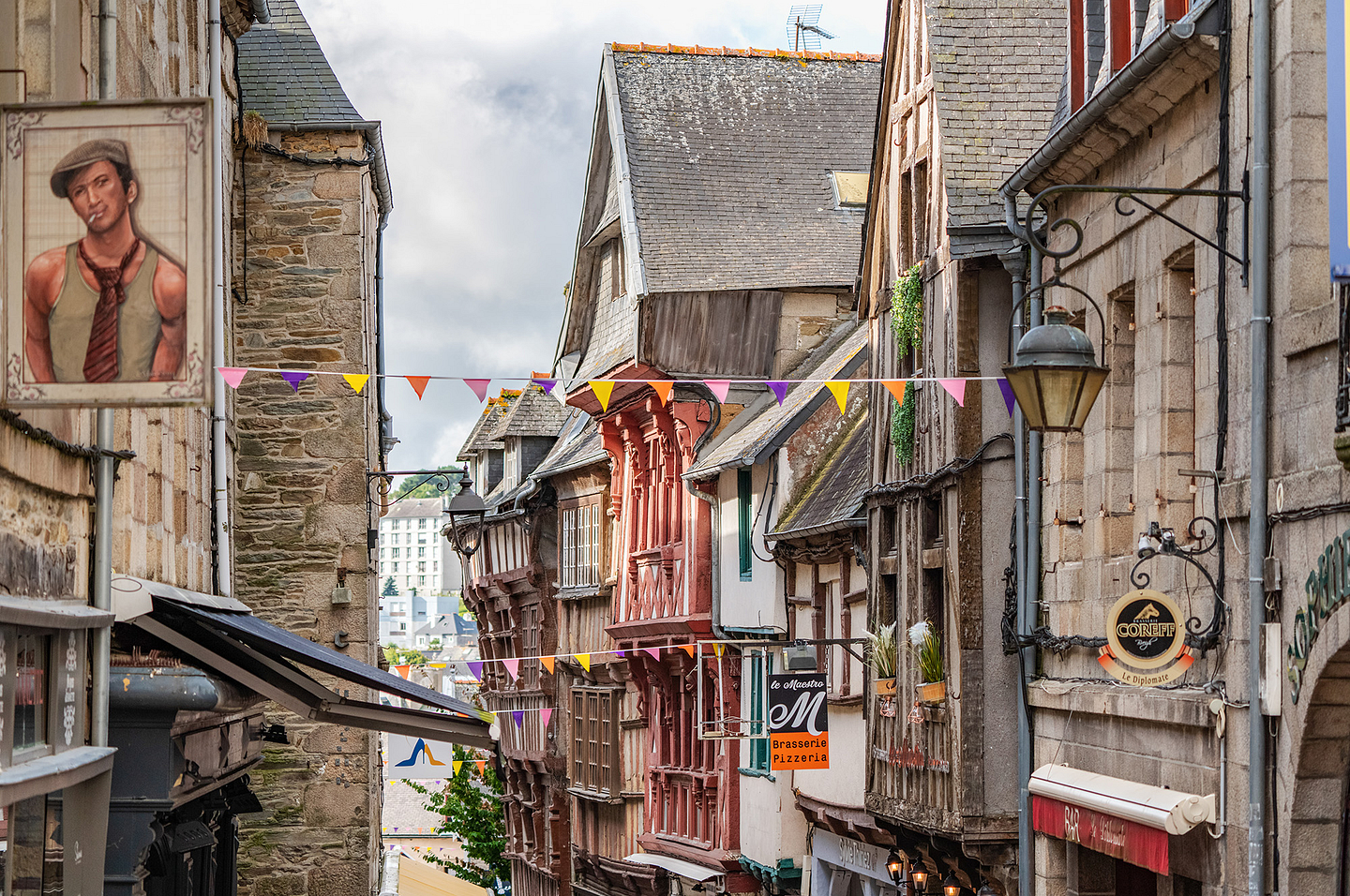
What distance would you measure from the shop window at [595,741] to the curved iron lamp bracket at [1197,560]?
2019cm

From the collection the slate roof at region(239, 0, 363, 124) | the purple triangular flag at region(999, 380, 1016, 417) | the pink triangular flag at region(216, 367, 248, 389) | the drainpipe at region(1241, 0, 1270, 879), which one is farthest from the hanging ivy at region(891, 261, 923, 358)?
the drainpipe at region(1241, 0, 1270, 879)

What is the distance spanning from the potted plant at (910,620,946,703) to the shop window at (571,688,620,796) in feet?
50.7

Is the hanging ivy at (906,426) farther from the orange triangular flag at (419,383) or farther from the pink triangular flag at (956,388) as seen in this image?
the orange triangular flag at (419,383)

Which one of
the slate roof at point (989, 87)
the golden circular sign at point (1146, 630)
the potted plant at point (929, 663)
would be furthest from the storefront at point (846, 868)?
the golden circular sign at point (1146, 630)

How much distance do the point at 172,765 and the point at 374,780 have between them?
801 cm

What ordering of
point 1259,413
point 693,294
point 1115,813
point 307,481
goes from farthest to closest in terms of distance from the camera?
point 693,294
point 307,481
point 1115,813
point 1259,413

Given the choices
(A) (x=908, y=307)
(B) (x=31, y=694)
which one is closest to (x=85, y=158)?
(B) (x=31, y=694)

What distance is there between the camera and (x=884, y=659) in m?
15.6

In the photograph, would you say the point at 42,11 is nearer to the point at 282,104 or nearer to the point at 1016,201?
the point at 1016,201

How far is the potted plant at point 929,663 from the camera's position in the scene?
561 inches

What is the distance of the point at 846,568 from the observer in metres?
18.6

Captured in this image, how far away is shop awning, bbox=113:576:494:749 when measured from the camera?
9.33 metres

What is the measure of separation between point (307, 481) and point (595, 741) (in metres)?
14.9

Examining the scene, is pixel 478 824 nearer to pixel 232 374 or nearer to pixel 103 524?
pixel 232 374
